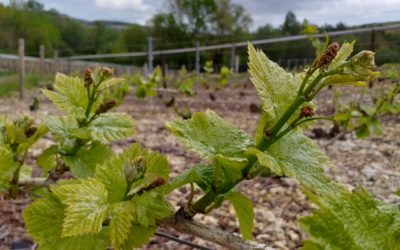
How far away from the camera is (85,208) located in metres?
0.55

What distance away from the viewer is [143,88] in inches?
274

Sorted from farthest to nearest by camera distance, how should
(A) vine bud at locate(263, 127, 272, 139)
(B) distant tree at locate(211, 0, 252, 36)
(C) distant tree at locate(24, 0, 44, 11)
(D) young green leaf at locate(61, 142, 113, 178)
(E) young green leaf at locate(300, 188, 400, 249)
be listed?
1. (B) distant tree at locate(211, 0, 252, 36)
2. (C) distant tree at locate(24, 0, 44, 11)
3. (D) young green leaf at locate(61, 142, 113, 178)
4. (A) vine bud at locate(263, 127, 272, 139)
5. (E) young green leaf at locate(300, 188, 400, 249)

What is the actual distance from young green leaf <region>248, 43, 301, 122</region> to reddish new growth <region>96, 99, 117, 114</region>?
335 mm

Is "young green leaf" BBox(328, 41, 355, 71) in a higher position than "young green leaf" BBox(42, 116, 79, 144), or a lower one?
higher

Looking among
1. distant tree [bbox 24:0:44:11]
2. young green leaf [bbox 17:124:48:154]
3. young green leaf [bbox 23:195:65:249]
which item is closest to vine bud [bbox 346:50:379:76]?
young green leaf [bbox 23:195:65:249]

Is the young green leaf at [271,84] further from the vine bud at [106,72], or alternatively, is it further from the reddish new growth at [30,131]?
the reddish new growth at [30,131]

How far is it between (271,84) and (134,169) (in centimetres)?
22

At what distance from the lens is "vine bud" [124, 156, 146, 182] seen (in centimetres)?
56

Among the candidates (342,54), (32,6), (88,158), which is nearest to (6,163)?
(88,158)

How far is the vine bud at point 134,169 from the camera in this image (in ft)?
1.82

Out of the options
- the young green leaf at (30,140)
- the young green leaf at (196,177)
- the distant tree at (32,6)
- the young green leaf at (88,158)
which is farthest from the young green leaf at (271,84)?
the distant tree at (32,6)

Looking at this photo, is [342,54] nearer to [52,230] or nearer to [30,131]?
[52,230]

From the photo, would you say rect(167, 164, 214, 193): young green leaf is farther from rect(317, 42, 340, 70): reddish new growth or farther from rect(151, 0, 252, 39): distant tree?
rect(151, 0, 252, 39): distant tree

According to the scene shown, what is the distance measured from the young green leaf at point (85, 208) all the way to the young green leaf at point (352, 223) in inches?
9.7
